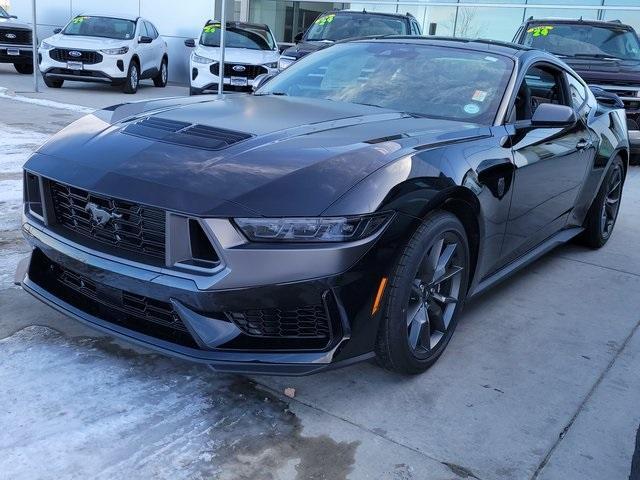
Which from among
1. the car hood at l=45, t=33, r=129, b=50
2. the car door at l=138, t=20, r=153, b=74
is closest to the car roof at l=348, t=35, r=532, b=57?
the car hood at l=45, t=33, r=129, b=50

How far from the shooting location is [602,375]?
10.8ft

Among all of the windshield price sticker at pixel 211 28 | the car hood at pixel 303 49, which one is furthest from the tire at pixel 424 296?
the windshield price sticker at pixel 211 28

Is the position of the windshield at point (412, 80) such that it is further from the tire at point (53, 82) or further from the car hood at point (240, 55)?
the tire at point (53, 82)

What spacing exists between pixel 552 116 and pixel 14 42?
15870mm

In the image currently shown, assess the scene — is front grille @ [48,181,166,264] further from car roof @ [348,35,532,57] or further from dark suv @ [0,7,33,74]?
dark suv @ [0,7,33,74]

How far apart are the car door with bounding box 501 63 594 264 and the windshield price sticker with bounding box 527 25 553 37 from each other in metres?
5.88

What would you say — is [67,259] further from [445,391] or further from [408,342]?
[445,391]

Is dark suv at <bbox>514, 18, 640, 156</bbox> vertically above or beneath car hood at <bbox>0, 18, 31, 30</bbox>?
above

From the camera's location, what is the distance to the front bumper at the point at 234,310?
7.85 ft

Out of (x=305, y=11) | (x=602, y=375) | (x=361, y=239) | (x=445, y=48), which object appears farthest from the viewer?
(x=305, y=11)

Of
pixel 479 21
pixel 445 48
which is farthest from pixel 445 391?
pixel 479 21

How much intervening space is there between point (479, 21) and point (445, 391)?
47.3 feet

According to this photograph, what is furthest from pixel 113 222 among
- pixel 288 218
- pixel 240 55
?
pixel 240 55

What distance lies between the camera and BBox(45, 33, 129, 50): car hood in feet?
44.2
